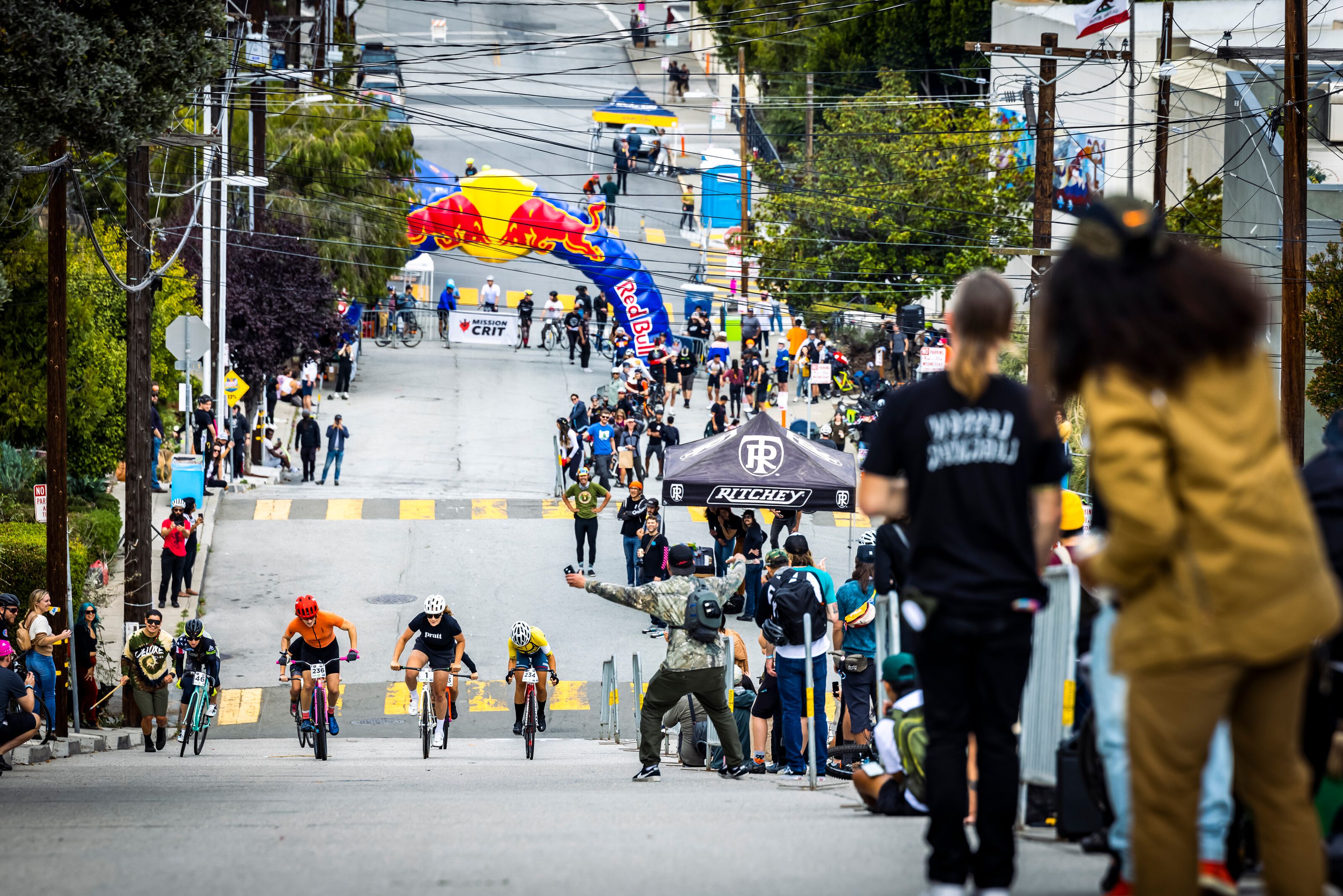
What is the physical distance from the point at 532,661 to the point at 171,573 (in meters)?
9.04

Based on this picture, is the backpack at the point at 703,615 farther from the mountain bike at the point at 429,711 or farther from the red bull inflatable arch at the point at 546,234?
the red bull inflatable arch at the point at 546,234

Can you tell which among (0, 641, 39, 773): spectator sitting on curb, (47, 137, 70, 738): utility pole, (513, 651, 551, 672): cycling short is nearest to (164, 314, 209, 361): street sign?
(47, 137, 70, 738): utility pole

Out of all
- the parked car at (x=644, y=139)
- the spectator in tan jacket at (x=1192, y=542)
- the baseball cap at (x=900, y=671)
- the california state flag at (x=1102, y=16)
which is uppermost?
the parked car at (x=644, y=139)

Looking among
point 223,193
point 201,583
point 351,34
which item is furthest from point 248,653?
point 351,34

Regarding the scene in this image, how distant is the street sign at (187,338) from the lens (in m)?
25.5

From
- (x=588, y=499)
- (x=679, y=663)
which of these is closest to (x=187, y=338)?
(x=588, y=499)

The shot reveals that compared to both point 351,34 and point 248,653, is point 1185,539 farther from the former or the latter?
point 351,34

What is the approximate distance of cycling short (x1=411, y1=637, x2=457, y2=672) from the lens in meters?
15.8

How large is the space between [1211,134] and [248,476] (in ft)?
84.6

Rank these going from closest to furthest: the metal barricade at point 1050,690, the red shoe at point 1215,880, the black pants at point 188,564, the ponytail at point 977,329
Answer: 1. the red shoe at point 1215,880
2. the ponytail at point 977,329
3. the metal barricade at point 1050,690
4. the black pants at point 188,564

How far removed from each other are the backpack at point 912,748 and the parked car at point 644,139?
6181 cm

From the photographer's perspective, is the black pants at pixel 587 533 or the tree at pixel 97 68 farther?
the black pants at pixel 587 533

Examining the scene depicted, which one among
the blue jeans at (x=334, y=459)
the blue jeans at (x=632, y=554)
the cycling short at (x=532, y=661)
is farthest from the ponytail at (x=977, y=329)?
the blue jeans at (x=334, y=459)

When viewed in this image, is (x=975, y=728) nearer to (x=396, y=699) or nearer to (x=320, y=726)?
(x=320, y=726)
